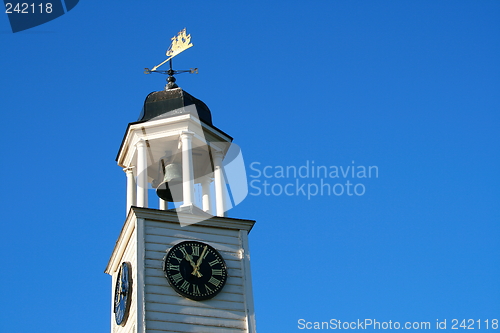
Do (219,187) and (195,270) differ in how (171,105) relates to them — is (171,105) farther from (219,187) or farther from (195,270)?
(195,270)

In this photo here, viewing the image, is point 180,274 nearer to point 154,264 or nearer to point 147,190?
point 154,264

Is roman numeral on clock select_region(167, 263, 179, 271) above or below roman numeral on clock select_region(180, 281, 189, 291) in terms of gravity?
above

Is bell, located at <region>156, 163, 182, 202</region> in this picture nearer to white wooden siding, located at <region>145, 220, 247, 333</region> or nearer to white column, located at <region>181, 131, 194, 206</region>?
white column, located at <region>181, 131, 194, 206</region>

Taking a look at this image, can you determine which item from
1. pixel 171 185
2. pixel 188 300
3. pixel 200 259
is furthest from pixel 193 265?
pixel 171 185

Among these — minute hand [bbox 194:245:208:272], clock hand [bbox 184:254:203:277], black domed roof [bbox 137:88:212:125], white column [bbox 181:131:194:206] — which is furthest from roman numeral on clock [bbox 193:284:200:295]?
black domed roof [bbox 137:88:212:125]

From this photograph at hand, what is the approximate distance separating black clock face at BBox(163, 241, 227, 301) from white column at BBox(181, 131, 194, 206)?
177 centimetres

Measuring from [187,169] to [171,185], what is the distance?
72.0 inches

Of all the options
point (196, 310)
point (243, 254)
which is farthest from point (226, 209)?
point (196, 310)

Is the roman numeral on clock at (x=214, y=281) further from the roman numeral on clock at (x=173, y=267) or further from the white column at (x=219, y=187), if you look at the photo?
the white column at (x=219, y=187)

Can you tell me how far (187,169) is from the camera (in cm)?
3622

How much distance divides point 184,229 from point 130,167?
4368 millimetres

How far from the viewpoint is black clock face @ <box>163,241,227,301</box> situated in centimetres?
3347

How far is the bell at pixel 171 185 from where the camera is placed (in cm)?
3750

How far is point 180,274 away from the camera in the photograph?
111 ft
